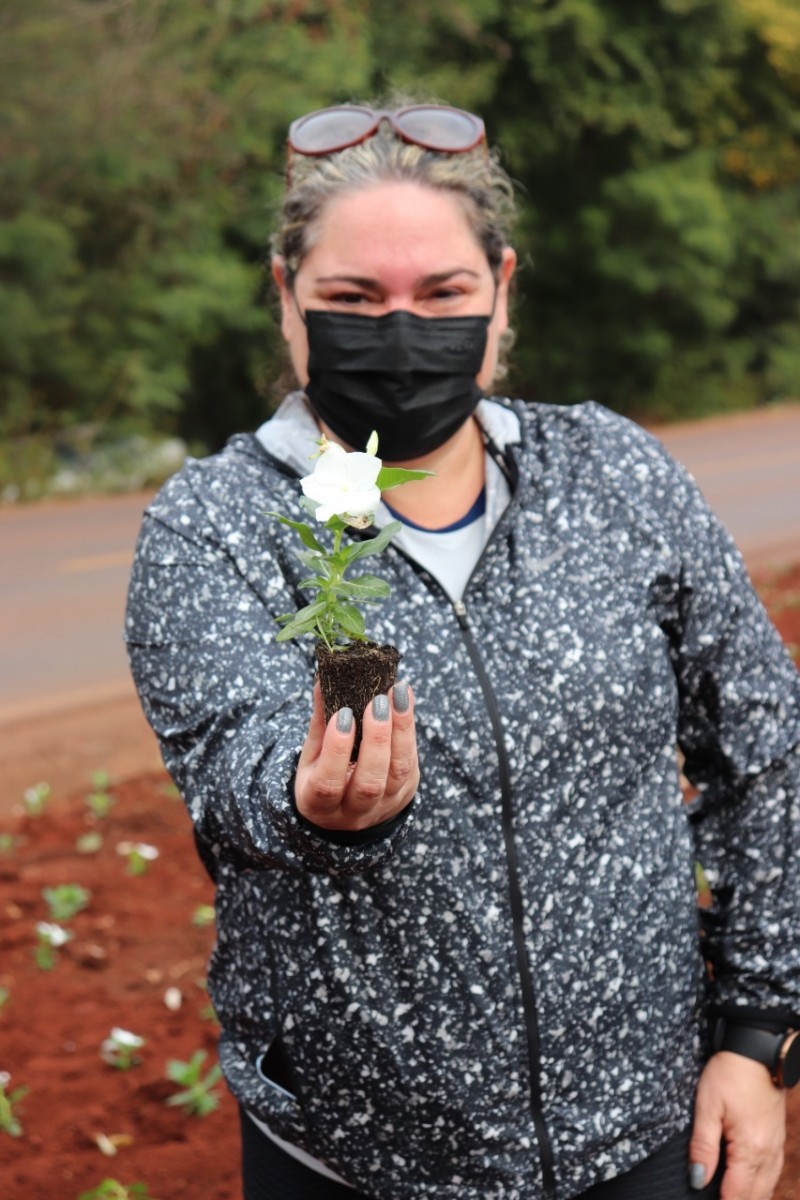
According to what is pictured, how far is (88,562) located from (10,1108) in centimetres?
853

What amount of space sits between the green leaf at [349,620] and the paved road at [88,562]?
19.5 feet

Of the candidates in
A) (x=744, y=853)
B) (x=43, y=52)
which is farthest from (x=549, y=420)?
(x=43, y=52)

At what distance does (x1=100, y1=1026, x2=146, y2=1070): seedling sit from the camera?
146 inches

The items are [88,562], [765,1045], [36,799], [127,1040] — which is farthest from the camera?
[88,562]

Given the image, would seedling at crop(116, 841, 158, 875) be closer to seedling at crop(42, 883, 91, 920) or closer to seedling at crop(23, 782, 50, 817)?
seedling at crop(42, 883, 91, 920)

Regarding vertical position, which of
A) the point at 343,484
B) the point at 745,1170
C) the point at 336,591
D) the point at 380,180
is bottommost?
the point at 745,1170

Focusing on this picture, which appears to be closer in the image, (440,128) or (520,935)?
(520,935)

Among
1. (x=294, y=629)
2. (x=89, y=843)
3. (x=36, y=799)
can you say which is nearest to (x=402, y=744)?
(x=294, y=629)

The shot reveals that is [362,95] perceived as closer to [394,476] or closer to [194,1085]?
[194,1085]

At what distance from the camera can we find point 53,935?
13.9 feet

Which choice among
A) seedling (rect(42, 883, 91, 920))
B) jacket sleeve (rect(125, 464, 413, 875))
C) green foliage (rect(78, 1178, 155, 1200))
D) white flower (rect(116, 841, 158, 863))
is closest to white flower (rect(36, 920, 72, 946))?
seedling (rect(42, 883, 91, 920))

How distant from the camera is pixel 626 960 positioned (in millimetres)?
1965

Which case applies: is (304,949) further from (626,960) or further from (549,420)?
(549,420)

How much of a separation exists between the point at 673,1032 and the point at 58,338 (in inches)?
615
